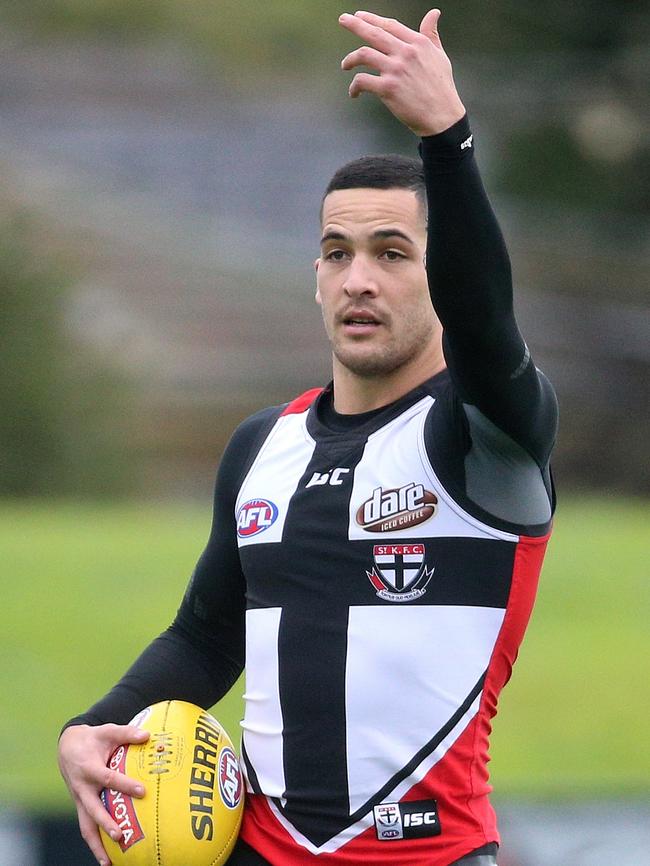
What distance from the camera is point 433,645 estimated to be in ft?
9.55

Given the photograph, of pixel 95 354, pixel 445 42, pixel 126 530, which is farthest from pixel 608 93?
pixel 126 530

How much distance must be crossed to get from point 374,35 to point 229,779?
1.54 meters

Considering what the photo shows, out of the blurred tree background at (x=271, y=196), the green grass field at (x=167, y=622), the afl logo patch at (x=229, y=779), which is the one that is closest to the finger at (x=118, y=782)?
the afl logo patch at (x=229, y=779)

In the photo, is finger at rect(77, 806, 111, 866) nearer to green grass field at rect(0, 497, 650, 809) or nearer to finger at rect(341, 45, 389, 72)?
finger at rect(341, 45, 389, 72)

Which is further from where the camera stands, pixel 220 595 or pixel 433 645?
pixel 220 595

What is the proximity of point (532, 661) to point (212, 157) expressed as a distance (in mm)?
22534

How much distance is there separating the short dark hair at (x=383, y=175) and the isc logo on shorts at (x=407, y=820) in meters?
1.25

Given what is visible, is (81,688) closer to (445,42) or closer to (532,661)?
(532,661)

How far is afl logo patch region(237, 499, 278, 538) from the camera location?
10.5 feet

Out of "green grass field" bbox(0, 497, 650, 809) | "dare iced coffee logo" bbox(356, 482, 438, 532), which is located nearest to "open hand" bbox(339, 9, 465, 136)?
"dare iced coffee logo" bbox(356, 482, 438, 532)

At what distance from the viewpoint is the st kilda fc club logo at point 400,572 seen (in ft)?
9.64

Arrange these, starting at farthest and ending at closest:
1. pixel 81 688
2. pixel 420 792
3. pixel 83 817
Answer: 1. pixel 81 688
2. pixel 83 817
3. pixel 420 792

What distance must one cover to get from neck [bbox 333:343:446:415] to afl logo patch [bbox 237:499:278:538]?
0.29m

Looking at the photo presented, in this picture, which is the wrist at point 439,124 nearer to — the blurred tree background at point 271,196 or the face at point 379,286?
the face at point 379,286
